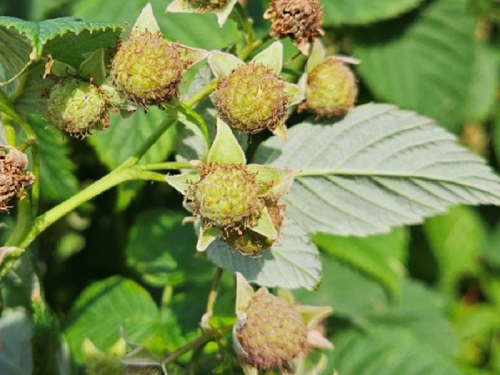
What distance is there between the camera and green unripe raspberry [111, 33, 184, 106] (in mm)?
890

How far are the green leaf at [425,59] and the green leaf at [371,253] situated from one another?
351 mm

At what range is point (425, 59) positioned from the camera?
1.95 metres

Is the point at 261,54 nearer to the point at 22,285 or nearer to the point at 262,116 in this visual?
the point at 262,116

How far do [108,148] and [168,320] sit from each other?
33 centimetres

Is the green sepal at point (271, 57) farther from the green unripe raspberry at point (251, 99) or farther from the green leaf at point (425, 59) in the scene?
the green leaf at point (425, 59)

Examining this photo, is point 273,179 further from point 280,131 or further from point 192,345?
point 192,345

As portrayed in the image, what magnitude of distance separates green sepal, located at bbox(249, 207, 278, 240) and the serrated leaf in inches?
5.1

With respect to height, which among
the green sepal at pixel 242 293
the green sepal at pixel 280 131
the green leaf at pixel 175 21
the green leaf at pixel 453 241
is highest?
the green sepal at pixel 280 131

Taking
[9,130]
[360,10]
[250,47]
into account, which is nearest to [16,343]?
[9,130]

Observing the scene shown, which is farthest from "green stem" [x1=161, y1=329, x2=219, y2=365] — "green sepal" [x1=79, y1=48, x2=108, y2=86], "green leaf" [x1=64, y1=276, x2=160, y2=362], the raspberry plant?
"green sepal" [x1=79, y1=48, x2=108, y2=86]

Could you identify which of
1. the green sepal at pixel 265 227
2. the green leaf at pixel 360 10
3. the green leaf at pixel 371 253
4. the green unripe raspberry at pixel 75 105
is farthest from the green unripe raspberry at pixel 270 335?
the green leaf at pixel 360 10

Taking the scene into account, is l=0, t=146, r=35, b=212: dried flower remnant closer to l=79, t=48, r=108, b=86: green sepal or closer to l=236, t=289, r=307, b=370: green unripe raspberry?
l=79, t=48, r=108, b=86: green sepal

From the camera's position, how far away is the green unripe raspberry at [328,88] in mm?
1088

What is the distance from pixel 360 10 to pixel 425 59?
33cm
